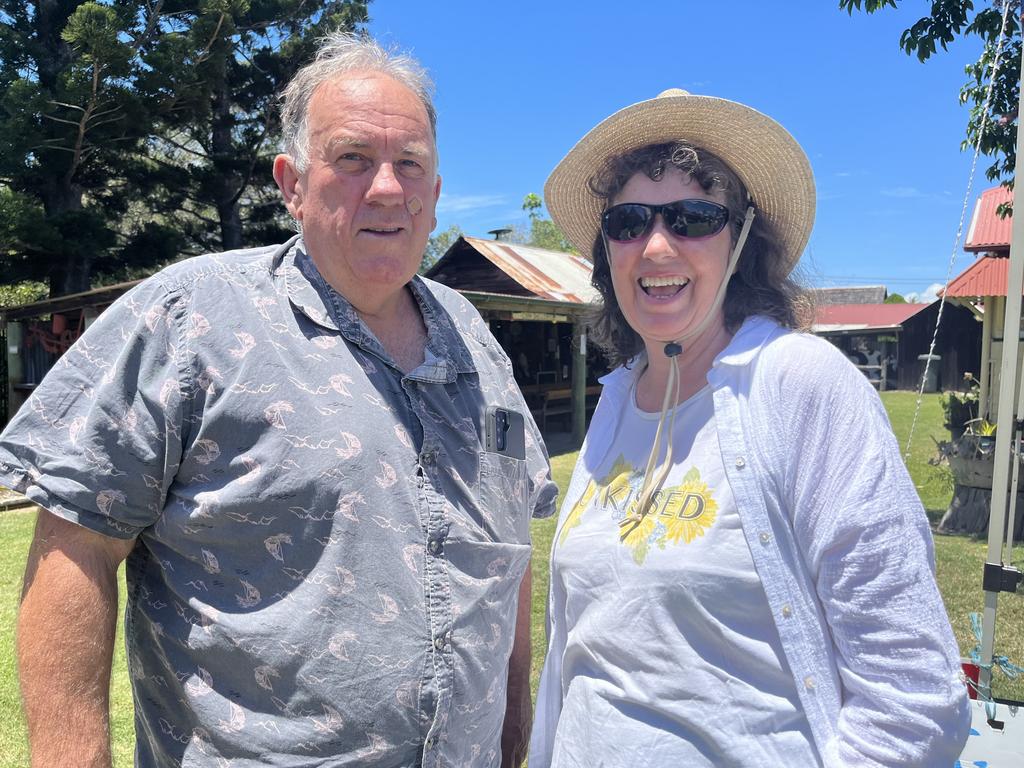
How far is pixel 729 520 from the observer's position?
1.61 m

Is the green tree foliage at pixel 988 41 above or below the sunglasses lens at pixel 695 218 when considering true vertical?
above

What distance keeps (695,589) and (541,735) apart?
1.99 ft

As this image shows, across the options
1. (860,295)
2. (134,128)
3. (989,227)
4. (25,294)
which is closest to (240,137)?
(134,128)

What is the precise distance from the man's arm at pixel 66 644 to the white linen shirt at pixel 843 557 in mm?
1281

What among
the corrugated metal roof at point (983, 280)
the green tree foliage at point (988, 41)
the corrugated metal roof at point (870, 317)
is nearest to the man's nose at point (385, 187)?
the green tree foliage at point (988, 41)

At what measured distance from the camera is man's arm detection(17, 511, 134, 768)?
1.54 m

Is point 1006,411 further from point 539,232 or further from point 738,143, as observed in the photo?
point 539,232

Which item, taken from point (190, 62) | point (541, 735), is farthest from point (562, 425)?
point (541, 735)

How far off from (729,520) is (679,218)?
71 cm

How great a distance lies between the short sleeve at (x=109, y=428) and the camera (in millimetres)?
1541

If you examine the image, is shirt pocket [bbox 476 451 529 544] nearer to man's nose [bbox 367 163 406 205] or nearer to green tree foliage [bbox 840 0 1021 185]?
man's nose [bbox 367 163 406 205]

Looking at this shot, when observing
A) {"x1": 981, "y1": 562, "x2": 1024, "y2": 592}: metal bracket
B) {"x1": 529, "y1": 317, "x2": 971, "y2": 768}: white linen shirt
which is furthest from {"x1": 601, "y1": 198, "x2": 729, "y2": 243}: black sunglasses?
{"x1": 981, "y1": 562, "x2": 1024, "y2": 592}: metal bracket

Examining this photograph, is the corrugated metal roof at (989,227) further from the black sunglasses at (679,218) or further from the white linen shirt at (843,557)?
the white linen shirt at (843,557)

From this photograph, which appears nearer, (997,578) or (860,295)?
(997,578)
